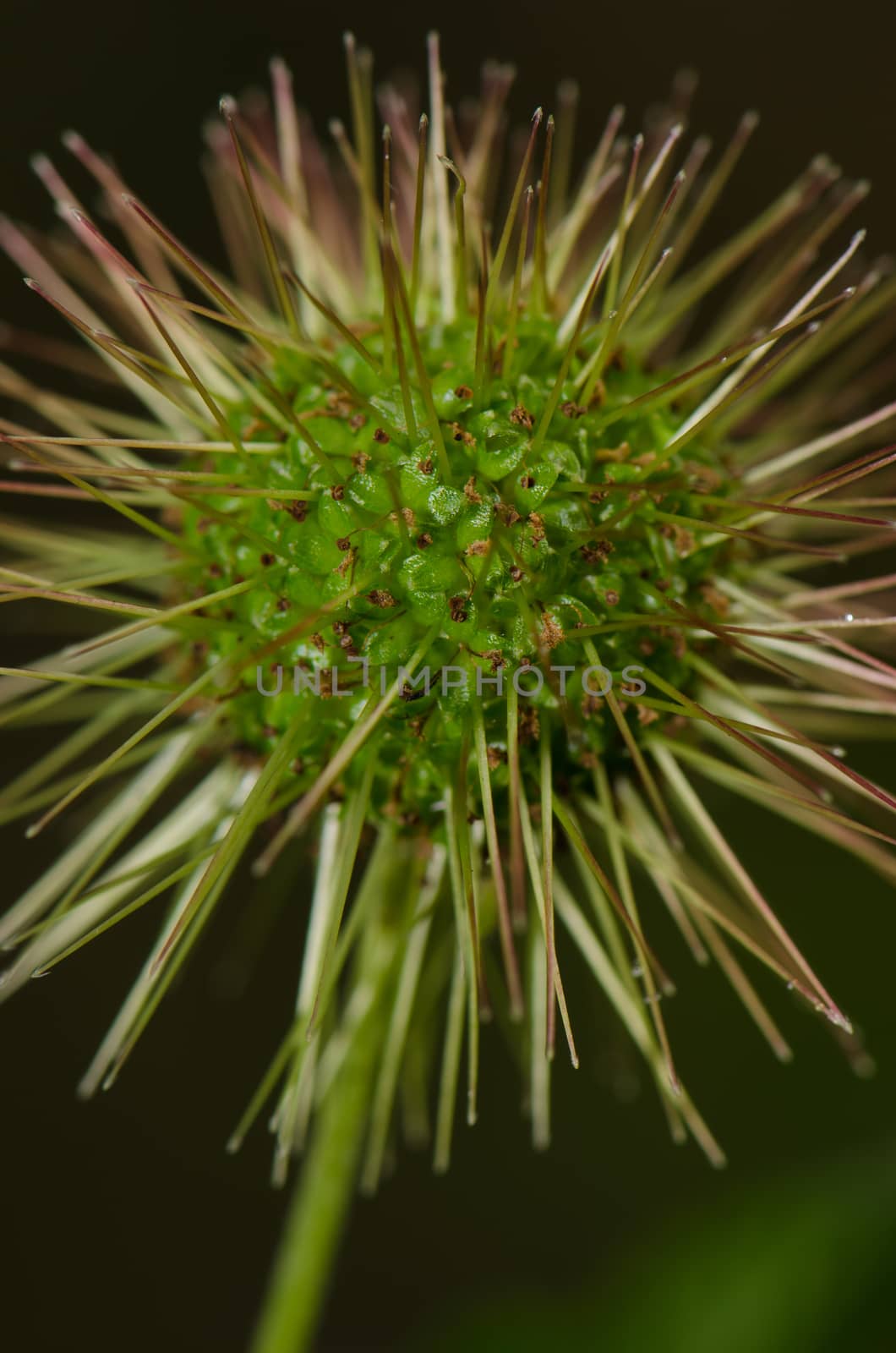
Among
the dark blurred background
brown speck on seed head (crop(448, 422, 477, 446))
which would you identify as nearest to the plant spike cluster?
brown speck on seed head (crop(448, 422, 477, 446))

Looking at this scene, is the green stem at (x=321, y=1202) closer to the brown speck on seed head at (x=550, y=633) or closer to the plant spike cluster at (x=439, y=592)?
the plant spike cluster at (x=439, y=592)

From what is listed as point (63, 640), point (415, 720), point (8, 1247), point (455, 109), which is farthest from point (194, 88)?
point (8, 1247)

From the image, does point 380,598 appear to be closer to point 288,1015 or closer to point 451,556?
point 451,556

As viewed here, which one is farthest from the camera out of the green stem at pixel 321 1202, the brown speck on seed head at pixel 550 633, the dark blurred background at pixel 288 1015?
the dark blurred background at pixel 288 1015

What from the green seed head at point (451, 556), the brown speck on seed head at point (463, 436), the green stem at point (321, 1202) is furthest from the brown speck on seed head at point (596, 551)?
the green stem at point (321, 1202)

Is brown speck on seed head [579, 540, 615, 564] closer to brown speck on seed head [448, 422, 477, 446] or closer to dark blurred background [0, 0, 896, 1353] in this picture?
brown speck on seed head [448, 422, 477, 446]

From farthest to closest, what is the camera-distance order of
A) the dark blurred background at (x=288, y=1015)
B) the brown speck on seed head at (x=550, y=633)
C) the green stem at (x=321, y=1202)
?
A: the dark blurred background at (x=288, y=1015)
the green stem at (x=321, y=1202)
the brown speck on seed head at (x=550, y=633)

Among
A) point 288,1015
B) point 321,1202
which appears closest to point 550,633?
point 321,1202
